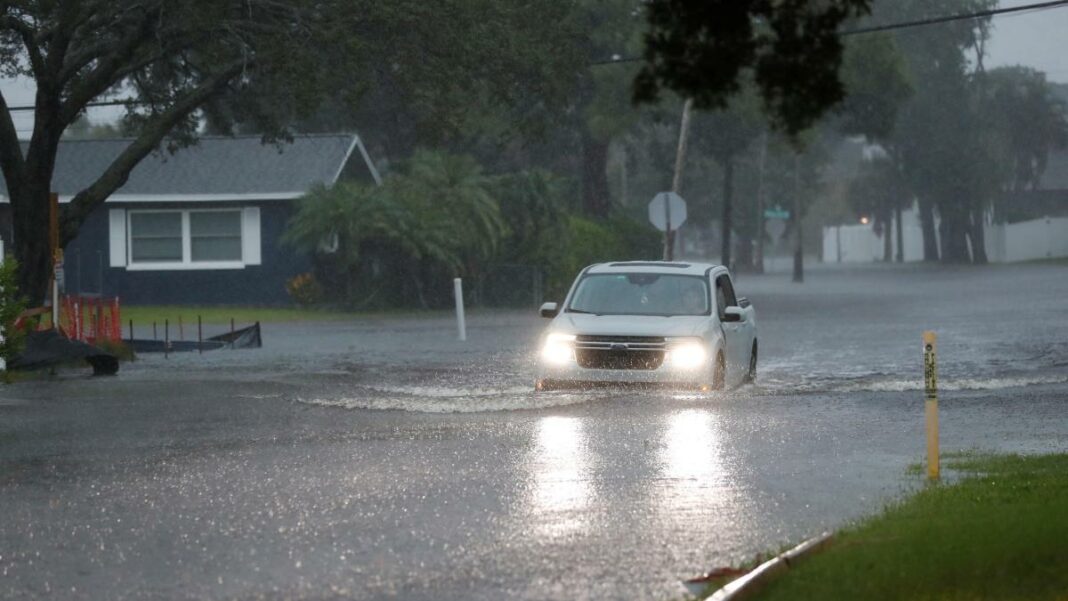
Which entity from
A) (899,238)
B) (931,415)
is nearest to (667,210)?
(931,415)

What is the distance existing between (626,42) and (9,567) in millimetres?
46520

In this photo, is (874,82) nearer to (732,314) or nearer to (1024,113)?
(732,314)

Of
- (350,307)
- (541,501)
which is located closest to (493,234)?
(350,307)

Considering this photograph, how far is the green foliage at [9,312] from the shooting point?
19.8m

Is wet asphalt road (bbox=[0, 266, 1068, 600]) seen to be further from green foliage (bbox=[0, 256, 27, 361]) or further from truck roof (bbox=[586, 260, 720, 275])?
truck roof (bbox=[586, 260, 720, 275])

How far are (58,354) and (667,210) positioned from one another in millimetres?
20016

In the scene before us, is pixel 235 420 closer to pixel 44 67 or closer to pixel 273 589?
pixel 273 589

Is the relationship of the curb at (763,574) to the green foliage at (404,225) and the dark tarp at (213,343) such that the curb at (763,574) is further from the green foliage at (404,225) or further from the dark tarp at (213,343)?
the green foliage at (404,225)

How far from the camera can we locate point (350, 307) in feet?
157

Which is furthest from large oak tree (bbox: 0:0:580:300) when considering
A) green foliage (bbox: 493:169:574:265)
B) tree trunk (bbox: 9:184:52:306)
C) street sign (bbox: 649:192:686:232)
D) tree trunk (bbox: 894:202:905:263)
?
tree trunk (bbox: 894:202:905:263)

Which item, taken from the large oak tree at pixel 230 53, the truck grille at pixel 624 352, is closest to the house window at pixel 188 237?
the large oak tree at pixel 230 53

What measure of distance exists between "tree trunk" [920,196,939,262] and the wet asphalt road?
85550 mm

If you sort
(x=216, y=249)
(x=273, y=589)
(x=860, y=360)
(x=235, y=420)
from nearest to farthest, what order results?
1. (x=273, y=589)
2. (x=235, y=420)
3. (x=860, y=360)
4. (x=216, y=249)

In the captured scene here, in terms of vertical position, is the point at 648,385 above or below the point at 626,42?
below
